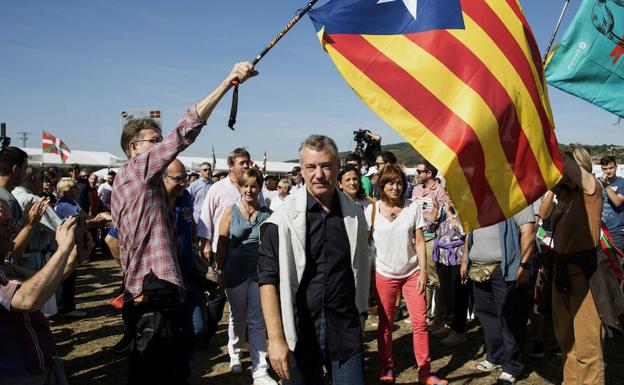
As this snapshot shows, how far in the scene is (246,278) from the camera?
4711mm

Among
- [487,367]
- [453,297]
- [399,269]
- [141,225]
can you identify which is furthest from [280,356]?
[453,297]

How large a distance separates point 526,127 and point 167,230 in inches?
93.3

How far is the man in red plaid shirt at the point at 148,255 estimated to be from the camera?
9.34 feet

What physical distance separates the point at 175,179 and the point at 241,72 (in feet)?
4.17

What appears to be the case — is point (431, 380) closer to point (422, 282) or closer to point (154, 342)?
point (422, 282)

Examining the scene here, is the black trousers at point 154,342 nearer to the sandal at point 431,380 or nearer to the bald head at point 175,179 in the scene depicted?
the bald head at point 175,179

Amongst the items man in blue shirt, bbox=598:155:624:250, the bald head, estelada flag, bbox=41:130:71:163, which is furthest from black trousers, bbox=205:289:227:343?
estelada flag, bbox=41:130:71:163

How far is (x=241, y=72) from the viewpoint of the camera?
2.62 m

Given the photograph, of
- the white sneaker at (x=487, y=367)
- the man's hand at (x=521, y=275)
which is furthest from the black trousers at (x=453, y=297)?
the man's hand at (x=521, y=275)

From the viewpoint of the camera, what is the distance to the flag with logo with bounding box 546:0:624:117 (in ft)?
13.0

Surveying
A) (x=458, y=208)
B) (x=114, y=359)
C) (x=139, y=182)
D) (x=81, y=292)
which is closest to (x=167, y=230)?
(x=139, y=182)

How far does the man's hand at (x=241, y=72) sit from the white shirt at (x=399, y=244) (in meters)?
2.37

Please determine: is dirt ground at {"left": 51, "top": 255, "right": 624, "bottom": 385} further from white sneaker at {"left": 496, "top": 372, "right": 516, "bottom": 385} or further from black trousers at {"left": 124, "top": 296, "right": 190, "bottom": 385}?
black trousers at {"left": 124, "top": 296, "right": 190, "bottom": 385}

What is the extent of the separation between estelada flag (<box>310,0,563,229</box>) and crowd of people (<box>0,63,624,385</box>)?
1.67 ft
